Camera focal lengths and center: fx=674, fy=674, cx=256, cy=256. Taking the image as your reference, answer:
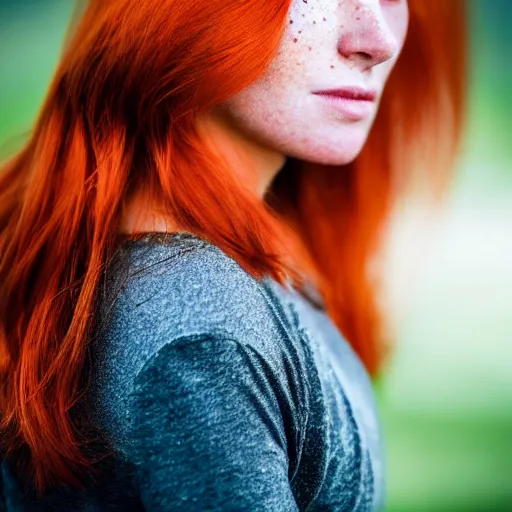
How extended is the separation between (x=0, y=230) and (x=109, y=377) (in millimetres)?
330

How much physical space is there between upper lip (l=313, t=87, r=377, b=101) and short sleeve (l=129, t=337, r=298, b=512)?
12.2 inches

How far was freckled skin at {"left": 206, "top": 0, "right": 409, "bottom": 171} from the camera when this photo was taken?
0.68 m

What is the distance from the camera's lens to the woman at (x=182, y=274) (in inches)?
22.1

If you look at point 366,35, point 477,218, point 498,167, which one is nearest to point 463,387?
point 477,218

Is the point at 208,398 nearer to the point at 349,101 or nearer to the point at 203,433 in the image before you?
the point at 203,433

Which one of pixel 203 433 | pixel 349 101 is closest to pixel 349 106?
pixel 349 101

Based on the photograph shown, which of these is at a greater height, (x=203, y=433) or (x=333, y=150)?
(x=333, y=150)

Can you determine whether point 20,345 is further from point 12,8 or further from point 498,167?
point 498,167

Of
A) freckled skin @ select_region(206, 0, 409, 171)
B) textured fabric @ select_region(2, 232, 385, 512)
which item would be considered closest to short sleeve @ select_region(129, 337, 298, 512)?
textured fabric @ select_region(2, 232, 385, 512)

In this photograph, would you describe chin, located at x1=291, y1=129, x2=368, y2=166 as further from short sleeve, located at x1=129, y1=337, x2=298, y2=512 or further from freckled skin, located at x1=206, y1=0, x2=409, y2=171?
short sleeve, located at x1=129, y1=337, x2=298, y2=512

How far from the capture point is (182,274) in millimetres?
605

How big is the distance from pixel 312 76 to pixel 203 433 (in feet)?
1.23

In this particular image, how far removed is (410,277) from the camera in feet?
5.25

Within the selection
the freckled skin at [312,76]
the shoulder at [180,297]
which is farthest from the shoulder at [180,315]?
the freckled skin at [312,76]
